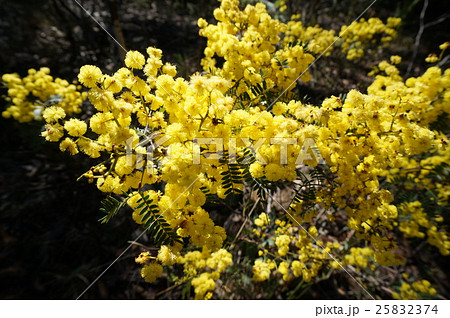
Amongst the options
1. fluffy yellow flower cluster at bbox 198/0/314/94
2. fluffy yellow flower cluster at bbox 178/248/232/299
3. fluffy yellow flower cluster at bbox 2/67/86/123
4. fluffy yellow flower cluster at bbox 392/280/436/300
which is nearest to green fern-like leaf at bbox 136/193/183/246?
fluffy yellow flower cluster at bbox 198/0/314/94

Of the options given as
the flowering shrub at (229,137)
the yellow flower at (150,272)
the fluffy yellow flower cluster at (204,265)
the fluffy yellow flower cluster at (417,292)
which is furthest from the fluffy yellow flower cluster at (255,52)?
the fluffy yellow flower cluster at (417,292)

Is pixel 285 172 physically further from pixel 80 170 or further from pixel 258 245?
pixel 80 170

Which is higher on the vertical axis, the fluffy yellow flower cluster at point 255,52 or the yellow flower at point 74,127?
the fluffy yellow flower cluster at point 255,52

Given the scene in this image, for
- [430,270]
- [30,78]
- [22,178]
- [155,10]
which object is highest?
[155,10]

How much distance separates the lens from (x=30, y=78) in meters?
2.58

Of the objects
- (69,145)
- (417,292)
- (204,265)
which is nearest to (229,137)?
(69,145)

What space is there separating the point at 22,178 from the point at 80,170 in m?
1.09

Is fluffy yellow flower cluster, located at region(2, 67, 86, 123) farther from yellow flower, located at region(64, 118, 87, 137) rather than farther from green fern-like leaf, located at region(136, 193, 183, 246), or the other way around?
green fern-like leaf, located at region(136, 193, 183, 246)

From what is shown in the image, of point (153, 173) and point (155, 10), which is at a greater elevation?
point (155, 10)

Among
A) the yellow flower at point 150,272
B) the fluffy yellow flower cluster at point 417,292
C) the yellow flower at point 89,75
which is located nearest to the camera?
the yellow flower at point 89,75

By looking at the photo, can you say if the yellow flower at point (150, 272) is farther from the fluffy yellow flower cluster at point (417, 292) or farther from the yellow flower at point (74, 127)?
the fluffy yellow flower cluster at point (417, 292)

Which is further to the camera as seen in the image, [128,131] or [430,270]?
[430,270]

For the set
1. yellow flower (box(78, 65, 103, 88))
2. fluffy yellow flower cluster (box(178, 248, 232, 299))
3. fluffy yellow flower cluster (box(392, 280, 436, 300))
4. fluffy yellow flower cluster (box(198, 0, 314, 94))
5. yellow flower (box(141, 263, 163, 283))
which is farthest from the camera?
fluffy yellow flower cluster (box(392, 280, 436, 300))
